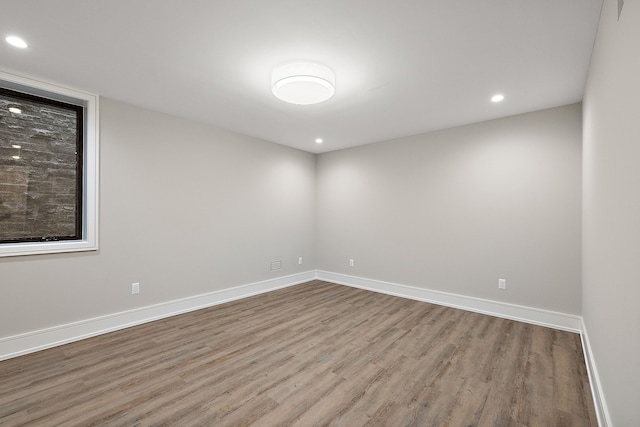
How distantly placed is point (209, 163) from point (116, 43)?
1.95 metres

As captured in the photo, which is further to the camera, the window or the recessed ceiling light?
the window

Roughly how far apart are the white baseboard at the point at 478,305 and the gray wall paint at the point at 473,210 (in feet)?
0.26

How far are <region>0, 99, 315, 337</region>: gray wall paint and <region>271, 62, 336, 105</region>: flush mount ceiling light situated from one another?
1889mm

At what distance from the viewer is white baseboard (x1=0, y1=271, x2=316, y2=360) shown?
8.34 ft

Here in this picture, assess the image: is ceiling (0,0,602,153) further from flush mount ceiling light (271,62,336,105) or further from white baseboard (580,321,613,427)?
white baseboard (580,321,613,427)

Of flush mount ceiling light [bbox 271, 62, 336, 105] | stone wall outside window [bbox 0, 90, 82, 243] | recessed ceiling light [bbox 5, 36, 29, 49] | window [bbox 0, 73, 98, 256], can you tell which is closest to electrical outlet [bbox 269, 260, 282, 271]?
window [bbox 0, 73, 98, 256]

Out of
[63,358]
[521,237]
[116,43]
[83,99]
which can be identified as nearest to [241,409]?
[63,358]

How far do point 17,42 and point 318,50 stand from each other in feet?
7.22

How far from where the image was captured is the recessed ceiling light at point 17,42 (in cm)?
202

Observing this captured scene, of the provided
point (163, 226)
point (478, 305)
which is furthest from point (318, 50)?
point (478, 305)

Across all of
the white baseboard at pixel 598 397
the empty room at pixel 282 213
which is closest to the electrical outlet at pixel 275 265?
the empty room at pixel 282 213

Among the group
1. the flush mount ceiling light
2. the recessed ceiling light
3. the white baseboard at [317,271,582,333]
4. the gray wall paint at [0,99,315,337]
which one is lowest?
the white baseboard at [317,271,582,333]

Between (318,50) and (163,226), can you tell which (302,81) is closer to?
(318,50)

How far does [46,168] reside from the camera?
278 centimetres
